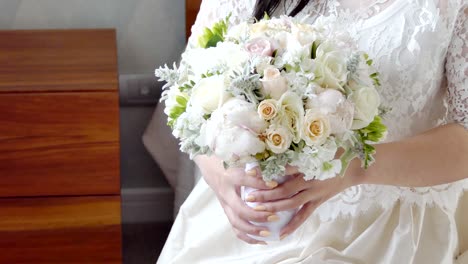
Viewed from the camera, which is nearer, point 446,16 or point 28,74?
point 446,16

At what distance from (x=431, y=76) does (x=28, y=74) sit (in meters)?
0.93

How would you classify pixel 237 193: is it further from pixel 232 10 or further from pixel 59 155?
pixel 59 155

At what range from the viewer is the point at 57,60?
6.26 feet

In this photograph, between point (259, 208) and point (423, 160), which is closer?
point (259, 208)

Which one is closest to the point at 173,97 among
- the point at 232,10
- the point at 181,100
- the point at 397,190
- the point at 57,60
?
the point at 181,100

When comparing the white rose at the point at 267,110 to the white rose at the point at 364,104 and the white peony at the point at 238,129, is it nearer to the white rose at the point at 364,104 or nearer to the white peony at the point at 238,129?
the white peony at the point at 238,129

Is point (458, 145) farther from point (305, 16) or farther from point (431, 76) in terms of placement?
point (305, 16)

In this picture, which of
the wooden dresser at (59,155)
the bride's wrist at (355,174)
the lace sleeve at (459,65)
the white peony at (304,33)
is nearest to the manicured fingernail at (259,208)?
the bride's wrist at (355,174)

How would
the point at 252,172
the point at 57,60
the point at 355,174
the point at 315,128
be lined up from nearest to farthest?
the point at 315,128
the point at 252,172
the point at 355,174
the point at 57,60

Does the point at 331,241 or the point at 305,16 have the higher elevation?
the point at 305,16

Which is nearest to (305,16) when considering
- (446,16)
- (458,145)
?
(446,16)

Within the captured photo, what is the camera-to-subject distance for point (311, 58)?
114 centimetres

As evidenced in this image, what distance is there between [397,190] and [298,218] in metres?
0.25

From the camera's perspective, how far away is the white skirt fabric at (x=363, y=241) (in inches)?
54.6
